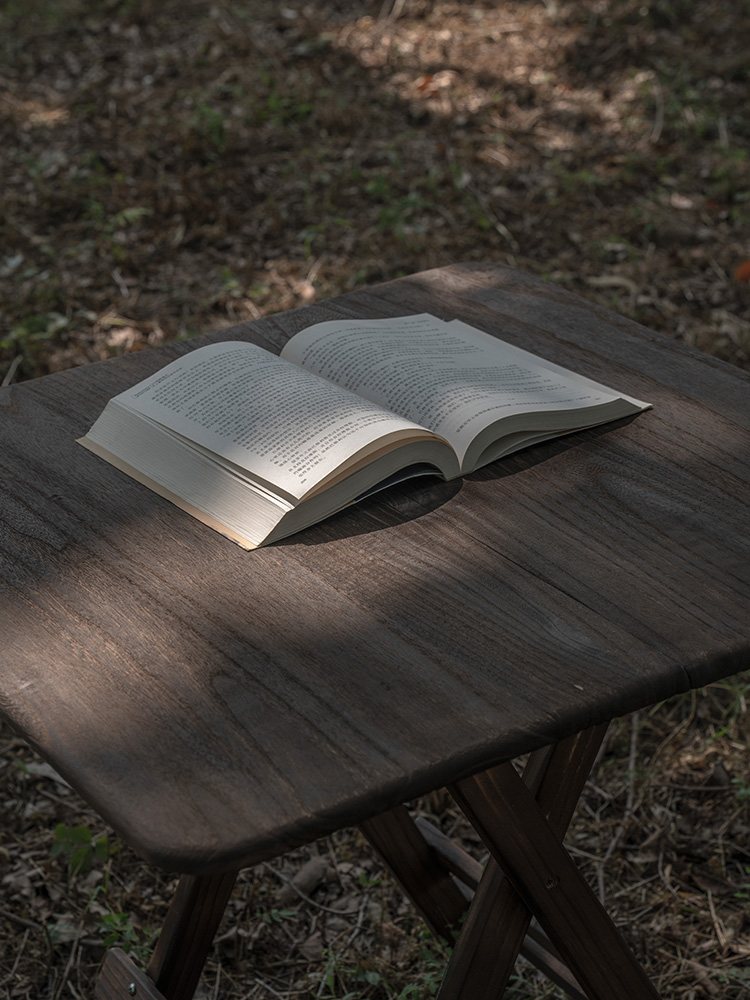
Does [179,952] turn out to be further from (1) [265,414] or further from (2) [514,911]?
(1) [265,414]

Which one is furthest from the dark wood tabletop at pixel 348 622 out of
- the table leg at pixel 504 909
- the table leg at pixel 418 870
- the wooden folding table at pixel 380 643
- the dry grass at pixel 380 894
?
the dry grass at pixel 380 894

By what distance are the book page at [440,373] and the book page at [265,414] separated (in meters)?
0.07

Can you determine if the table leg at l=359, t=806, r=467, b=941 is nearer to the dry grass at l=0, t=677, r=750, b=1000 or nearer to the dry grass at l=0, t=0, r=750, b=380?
the dry grass at l=0, t=677, r=750, b=1000

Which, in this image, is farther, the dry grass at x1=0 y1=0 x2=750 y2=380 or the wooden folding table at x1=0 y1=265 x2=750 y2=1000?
the dry grass at x1=0 y1=0 x2=750 y2=380

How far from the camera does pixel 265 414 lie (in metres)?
1.27

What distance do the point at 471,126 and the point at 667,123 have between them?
867 millimetres

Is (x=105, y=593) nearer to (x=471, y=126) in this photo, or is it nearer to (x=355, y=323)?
(x=355, y=323)

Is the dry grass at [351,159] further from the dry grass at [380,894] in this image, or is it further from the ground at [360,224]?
the dry grass at [380,894]

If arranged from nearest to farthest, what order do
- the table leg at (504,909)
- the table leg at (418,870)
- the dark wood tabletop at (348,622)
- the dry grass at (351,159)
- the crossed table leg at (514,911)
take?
the dark wood tabletop at (348,622) < the crossed table leg at (514,911) < the table leg at (504,909) < the table leg at (418,870) < the dry grass at (351,159)

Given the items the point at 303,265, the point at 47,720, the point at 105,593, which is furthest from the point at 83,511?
the point at 303,265

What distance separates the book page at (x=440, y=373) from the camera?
1.33 meters

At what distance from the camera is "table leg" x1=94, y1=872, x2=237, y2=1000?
1399mm

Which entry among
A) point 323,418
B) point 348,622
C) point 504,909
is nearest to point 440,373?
point 323,418

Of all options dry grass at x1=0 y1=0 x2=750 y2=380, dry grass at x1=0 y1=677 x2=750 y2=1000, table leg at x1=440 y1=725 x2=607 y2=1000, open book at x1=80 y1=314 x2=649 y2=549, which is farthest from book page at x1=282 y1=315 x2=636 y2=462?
dry grass at x1=0 y1=0 x2=750 y2=380
